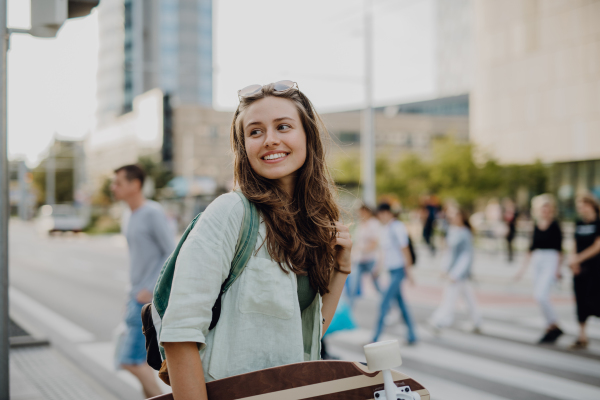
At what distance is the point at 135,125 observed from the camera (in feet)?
269

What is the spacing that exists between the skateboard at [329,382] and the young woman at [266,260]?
0.06m

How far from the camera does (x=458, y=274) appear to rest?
8.26 m

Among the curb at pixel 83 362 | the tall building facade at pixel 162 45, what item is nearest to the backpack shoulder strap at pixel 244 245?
the curb at pixel 83 362

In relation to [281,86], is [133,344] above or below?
below

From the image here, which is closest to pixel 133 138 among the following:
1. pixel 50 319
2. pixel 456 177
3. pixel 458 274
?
pixel 456 177

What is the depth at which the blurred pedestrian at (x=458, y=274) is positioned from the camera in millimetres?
8062

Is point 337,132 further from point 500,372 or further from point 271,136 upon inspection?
point 271,136

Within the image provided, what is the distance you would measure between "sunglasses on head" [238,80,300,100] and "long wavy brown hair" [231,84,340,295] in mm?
12

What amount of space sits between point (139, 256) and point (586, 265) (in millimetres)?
5565

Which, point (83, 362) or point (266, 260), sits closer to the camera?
point (266, 260)

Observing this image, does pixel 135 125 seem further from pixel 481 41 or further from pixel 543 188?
pixel 543 188

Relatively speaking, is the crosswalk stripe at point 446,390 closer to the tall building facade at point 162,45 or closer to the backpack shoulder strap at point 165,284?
the backpack shoulder strap at point 165,284

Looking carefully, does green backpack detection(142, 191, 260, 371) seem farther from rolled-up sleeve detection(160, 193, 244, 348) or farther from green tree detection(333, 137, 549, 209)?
green tree detection(333, 137, 549, 209)

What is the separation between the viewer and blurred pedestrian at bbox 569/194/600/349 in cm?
712
